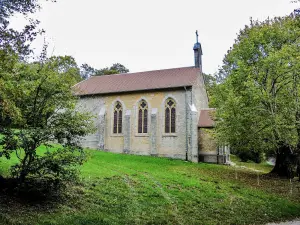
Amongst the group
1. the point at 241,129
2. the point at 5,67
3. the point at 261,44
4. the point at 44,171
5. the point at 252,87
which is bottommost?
the point at 44,171

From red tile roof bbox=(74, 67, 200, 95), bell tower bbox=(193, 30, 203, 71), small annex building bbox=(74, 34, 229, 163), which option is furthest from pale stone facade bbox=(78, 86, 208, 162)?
bell tower bbox=(193, 30, 203, 71)

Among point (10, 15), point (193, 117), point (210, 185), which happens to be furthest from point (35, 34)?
point (193, 117)

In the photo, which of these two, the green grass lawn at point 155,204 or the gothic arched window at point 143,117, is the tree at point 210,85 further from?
the green grass lawn at point 155,204

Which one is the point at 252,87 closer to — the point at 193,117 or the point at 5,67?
the point at 193,117

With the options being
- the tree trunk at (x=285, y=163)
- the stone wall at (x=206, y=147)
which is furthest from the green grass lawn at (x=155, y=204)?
the stone wall at (x=206, y=147)

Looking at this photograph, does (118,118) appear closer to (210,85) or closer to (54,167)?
(210,85)

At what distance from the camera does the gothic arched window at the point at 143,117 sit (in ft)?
85.2

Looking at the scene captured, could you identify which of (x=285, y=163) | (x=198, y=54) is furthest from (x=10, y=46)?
(x=198, y=54)

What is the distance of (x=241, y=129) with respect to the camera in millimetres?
15688

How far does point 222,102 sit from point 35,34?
1358 centimetres

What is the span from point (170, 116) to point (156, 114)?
1397mm

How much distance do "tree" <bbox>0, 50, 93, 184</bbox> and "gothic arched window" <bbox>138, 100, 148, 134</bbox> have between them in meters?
17.1

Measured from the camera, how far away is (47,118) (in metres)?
8.35

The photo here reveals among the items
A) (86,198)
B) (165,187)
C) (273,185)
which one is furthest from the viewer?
(273,185)
